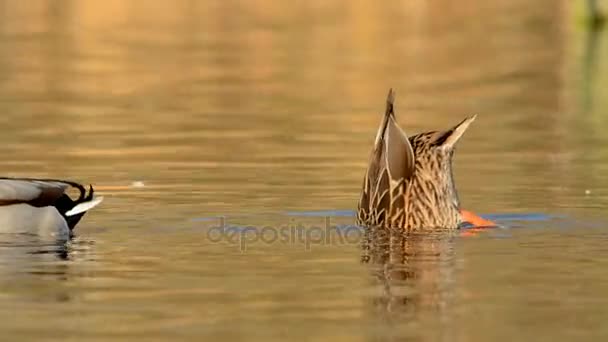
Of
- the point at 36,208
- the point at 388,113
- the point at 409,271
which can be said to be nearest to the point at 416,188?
the point at 388,113

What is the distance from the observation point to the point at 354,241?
11.8 metres

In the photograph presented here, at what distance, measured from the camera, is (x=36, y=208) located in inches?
469

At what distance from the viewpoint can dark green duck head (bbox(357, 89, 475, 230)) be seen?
12219 mm

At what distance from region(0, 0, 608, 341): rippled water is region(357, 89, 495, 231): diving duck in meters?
0.36

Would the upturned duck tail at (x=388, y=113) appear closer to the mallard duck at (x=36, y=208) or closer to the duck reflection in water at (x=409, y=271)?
the duck reflection in water at (x=409, y=271)

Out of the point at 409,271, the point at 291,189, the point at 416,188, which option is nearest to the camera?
the point at 409,271

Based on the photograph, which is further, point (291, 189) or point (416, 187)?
point (291, 189)

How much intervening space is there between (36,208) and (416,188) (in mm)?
2494

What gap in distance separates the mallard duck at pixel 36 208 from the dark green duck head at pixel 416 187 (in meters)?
1.86

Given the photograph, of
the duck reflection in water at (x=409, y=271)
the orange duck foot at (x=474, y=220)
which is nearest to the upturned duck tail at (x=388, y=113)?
the duck reflection in water at (x=409, y=271)

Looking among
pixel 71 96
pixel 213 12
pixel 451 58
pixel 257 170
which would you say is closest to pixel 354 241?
pixel 257 170

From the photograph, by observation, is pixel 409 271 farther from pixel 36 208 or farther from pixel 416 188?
pixel 36 208

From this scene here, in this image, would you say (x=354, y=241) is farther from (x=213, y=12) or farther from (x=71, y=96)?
(x=213, y=12)

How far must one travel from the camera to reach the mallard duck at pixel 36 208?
11766mm
